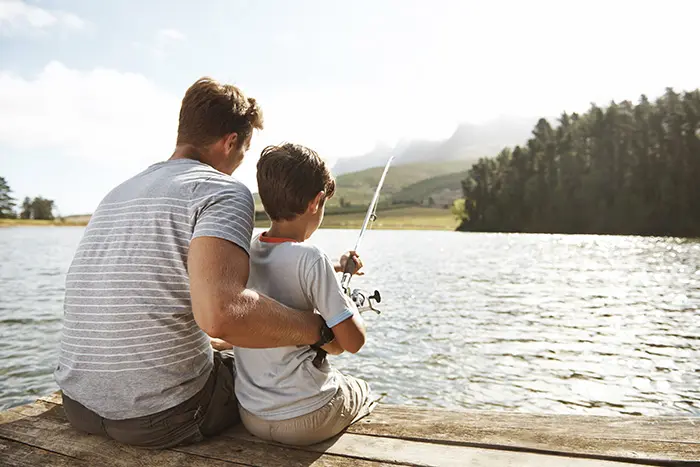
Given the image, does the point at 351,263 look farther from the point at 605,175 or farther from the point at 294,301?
the point at 605,175

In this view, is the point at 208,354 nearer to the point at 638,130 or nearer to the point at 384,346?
the point at 384,346

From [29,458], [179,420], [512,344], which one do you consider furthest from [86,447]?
[512,344]

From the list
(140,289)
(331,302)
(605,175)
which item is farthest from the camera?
(605,175)

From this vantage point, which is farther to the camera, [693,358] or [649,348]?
[649,348]

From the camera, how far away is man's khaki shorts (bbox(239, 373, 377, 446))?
119 inches

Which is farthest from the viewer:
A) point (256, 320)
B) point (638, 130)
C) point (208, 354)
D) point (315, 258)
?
point (638, 130)

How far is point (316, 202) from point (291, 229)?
181 mm

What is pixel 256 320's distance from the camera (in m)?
2.55

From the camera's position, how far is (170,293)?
274cm

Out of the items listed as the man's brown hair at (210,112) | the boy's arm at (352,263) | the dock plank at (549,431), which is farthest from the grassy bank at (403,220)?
the man's brown hair at (210,112)

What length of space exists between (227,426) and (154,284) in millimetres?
1006

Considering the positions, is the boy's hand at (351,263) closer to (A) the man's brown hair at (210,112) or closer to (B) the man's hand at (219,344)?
(B) the man's hand at (219,344)

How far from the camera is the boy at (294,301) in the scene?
9.56 ft

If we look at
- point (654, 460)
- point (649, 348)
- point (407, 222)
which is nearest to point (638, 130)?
point (407, 222)
